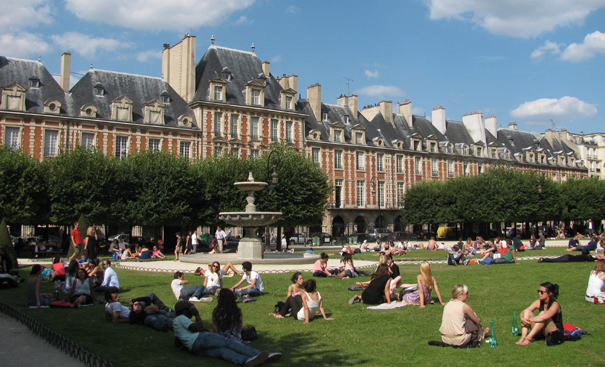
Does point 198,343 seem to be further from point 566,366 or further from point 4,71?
point 4,71

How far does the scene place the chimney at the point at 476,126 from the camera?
215 feet

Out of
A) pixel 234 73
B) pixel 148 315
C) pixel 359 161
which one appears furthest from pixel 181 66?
pixel 148 315

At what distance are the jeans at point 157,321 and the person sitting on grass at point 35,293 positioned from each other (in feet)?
10.8

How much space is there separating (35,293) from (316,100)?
43795 mm

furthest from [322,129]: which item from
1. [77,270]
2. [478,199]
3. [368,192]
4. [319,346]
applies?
[319,346]

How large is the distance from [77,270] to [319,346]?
6.29 m

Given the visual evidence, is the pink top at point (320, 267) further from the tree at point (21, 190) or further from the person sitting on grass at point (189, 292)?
the tree at point (21, 190)

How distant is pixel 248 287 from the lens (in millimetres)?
12188

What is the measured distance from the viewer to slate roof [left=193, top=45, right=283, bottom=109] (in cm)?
4522

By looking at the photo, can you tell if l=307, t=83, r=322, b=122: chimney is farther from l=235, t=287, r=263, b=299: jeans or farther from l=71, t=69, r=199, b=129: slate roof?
l=235, t=287, r=263, b=299: jeans

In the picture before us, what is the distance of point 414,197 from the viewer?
171 ft

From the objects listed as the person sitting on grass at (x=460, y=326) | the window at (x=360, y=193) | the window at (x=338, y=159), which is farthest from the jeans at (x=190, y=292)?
the window at (x=360, y=193)

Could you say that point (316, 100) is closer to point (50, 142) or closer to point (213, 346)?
point (50, 142)

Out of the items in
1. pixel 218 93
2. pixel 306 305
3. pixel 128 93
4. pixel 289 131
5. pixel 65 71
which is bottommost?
pixel 306 305
